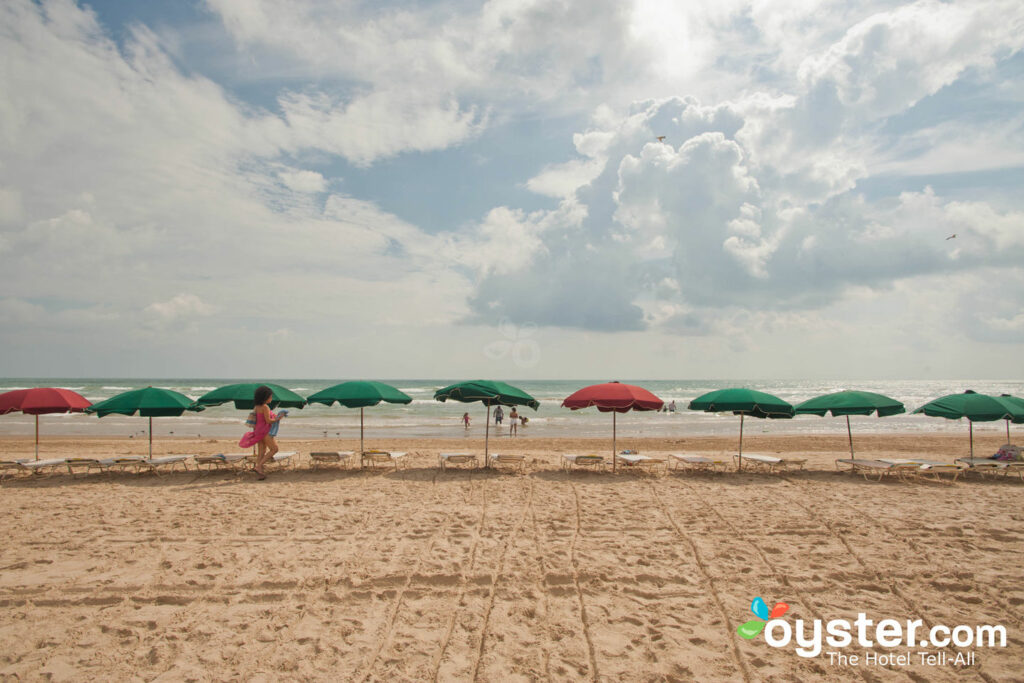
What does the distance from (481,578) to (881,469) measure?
952 cm

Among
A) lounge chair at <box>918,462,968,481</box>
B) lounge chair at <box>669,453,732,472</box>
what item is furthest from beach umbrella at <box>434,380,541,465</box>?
lounge chair at <box>918,462,968,481</box>

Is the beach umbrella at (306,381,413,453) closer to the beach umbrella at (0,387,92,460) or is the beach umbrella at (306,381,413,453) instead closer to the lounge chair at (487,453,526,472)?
the lounge chair at (487,453,526,472)

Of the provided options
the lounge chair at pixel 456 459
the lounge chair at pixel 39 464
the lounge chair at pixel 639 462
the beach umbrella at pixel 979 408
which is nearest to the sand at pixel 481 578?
the lounge chair at pixel 39 464

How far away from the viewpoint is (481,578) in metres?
5.40

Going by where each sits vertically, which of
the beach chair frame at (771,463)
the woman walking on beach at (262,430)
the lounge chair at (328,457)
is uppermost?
the woman walking on beach at (262,430)

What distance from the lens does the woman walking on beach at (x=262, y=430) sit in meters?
10.1

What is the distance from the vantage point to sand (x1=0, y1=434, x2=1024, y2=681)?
13.0 feet

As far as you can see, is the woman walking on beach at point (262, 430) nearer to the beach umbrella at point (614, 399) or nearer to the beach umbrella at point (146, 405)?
the beach umbrella at point (146, 405)

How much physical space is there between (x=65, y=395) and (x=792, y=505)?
14140mm

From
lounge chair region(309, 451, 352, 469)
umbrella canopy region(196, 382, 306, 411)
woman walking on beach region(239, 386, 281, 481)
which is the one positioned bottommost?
lounge chair region(309, 451, 352, 469)

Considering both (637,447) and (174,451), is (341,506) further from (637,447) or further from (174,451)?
(637,447)

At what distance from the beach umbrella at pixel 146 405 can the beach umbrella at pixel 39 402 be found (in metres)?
0.35

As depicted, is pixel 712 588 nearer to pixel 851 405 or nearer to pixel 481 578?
pixel 481 578

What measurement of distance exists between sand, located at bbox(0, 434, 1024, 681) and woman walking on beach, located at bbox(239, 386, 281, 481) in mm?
915
